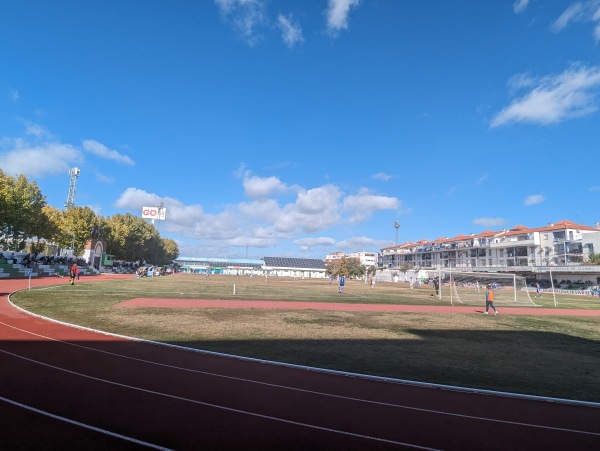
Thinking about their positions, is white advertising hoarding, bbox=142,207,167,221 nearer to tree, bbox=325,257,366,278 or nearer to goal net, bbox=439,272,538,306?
tree, bbox=325,257,366,278

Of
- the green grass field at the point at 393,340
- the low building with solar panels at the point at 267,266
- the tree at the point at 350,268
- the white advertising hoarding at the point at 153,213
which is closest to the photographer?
the green grass field at the point at 393,340

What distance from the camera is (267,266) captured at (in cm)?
16912

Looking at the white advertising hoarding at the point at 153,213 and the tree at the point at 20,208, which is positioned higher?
the white advertising hoarding at the point at 153,213

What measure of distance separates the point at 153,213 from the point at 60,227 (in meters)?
49.5

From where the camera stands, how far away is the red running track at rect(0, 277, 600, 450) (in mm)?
5203

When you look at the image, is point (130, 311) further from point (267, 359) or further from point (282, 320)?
point (267, 359)

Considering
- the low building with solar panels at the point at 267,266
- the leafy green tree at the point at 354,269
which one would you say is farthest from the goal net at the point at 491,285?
the low building with solar panels at the point at 267,266

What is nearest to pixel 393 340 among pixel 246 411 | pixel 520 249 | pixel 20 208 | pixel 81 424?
pixel 246 411

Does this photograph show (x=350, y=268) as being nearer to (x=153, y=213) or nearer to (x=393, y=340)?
(x=153, y=213)

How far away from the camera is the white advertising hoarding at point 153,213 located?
11012 centimetres

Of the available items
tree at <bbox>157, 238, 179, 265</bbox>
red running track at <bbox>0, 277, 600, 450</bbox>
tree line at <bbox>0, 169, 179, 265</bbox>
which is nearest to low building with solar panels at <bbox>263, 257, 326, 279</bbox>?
tree at <bbox>157, 238, 179, 265</bbox>

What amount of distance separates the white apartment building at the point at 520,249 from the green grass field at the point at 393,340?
51561 millimetres

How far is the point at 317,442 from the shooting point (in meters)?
5.16

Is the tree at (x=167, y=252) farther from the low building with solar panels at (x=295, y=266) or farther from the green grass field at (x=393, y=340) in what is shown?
the green grass field at (x=393, y=340)
